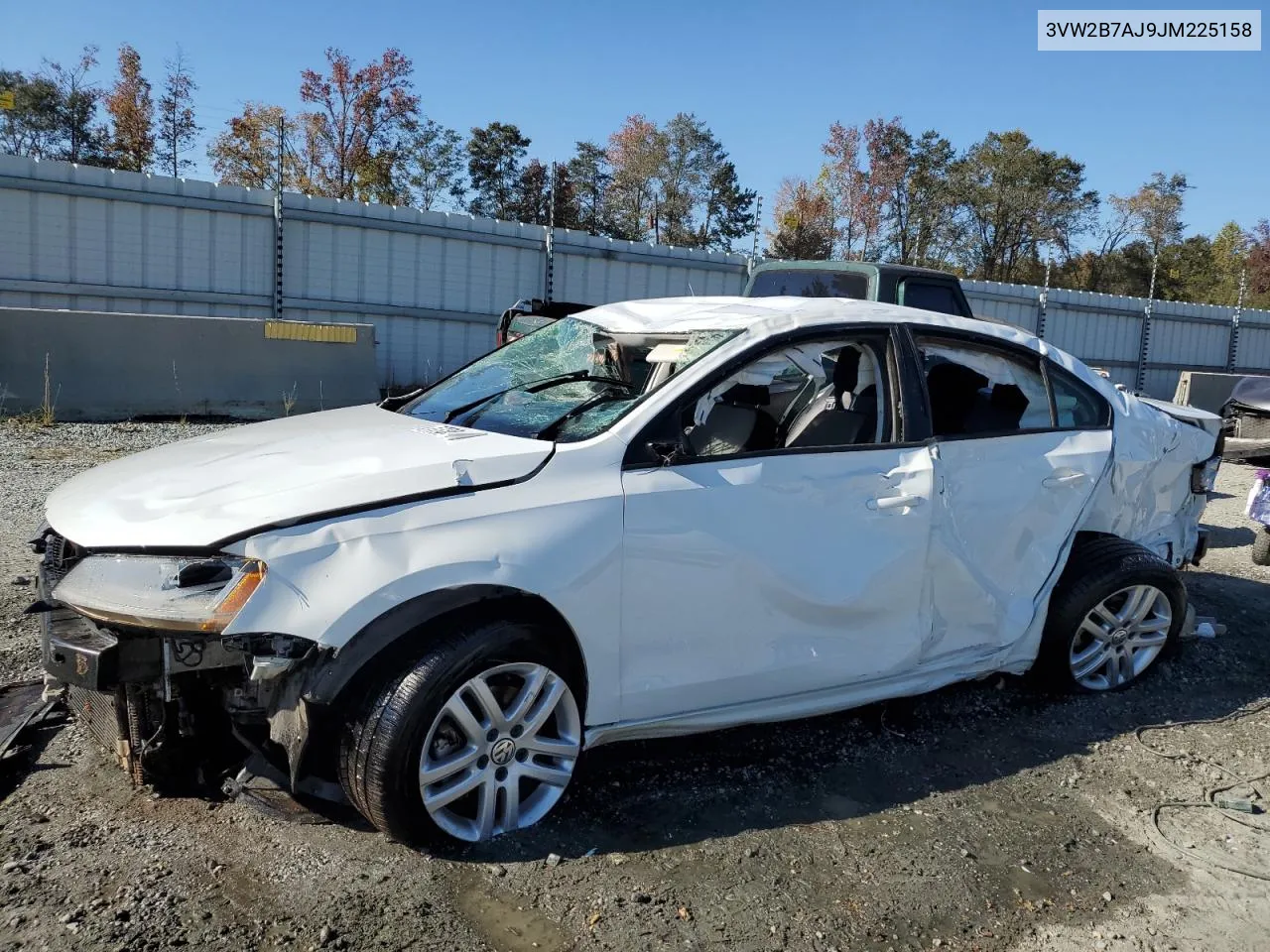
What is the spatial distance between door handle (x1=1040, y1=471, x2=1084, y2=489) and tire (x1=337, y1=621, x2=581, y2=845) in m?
2.22

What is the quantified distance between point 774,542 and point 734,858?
3.28 ft

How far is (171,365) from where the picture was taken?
35.5ft

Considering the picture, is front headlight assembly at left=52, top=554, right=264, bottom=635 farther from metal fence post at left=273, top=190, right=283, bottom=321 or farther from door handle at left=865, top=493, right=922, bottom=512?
metal fence post at left=273, top=190, right=283, bottom=321

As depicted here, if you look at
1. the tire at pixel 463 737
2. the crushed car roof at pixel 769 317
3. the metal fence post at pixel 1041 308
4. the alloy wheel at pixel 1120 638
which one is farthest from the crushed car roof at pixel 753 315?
the metal fence post at pixel 1041 308

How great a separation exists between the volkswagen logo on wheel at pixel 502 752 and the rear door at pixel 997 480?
1.71 metres

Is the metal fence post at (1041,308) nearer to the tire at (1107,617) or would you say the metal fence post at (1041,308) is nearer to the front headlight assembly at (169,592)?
the tire at (1107,617)

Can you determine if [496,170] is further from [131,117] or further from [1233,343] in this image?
[1233,343]

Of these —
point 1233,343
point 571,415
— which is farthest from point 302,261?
point 1233,343

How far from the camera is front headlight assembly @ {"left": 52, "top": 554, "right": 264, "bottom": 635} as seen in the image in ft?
8.60

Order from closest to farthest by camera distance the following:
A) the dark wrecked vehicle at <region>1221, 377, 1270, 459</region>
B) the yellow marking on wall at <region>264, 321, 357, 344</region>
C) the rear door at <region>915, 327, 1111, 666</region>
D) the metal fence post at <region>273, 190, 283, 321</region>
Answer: the rear door at <region>915, 327, 1111, 666</region>, the dark wrecked vehicle at <region>1221, 377, 1270, 459</region>, the yellow marking on wall at <region>264, 321, 357, 344</region>, the metal fence post at <region>273, 190, 283, 321</region>

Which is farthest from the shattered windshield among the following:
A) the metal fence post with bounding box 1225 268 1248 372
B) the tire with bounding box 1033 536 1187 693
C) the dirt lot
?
the metal fence post with bounding box 1225 268 1248 372

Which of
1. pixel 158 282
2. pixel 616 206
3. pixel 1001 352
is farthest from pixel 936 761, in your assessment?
pixel 616 206

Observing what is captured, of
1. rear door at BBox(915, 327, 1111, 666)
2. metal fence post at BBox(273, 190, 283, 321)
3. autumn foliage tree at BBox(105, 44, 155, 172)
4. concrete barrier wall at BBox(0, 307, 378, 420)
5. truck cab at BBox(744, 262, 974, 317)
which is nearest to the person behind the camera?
rear door at BBox(915, 327, 1111, 666)

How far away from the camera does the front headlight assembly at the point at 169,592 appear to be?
262 cm
